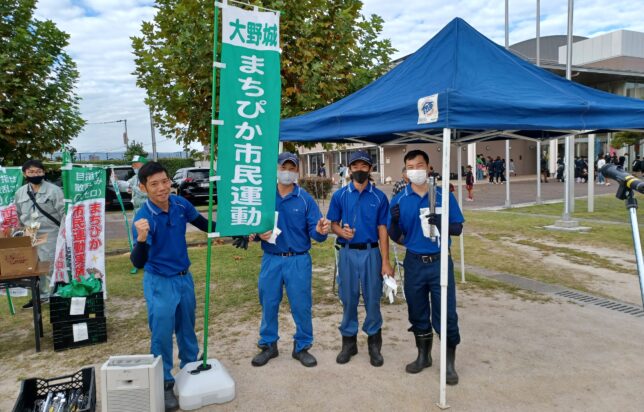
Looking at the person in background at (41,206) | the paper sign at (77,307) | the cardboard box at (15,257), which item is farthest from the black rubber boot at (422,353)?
the person in background at (41,206)

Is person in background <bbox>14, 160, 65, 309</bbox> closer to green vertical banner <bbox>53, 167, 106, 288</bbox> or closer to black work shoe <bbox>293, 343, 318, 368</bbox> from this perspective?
green vertical banner <bbox>53, 167, 106, 288</bbox>

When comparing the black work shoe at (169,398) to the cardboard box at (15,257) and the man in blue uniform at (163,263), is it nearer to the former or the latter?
the man in blue uniform at (163,263)


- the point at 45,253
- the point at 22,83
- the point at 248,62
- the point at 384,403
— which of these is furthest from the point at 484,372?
the point at 22,83

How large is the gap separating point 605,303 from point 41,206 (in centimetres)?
712

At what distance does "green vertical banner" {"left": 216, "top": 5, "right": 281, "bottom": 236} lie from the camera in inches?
126

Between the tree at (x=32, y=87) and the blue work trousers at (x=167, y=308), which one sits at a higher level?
the tree at (x=32, y=87)

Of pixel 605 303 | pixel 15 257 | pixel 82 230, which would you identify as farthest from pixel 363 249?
pixel 82 230

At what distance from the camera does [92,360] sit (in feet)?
13.8

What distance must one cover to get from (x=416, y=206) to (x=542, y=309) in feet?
8.88

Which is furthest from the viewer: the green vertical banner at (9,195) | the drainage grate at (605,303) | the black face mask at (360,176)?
the green vertical banner at (9,195)

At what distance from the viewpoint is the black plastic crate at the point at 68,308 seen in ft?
14.5

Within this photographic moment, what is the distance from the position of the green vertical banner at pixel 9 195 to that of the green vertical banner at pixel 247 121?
4.29 m

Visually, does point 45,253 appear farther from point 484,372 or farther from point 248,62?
point 484,372

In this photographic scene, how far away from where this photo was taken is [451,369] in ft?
11.7
